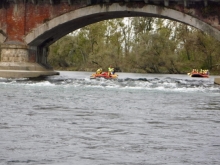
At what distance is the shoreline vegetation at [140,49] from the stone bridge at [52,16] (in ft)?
78.9

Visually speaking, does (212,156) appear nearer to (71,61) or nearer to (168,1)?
(168,1)

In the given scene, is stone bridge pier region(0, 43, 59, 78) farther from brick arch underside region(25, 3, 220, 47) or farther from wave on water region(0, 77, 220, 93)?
wave on water region(0, 77, 220, 93)

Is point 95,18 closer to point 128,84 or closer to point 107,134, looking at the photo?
point 128,84

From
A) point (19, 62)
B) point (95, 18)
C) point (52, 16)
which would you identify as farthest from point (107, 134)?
point (95, 18)

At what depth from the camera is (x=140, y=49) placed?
211 feet

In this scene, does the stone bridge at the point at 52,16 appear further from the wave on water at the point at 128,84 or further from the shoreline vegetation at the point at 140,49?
the shoreline vegetation at the point at 140,49

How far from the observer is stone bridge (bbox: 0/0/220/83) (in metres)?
34.4

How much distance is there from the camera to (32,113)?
15.3 meters

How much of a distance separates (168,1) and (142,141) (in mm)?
24088

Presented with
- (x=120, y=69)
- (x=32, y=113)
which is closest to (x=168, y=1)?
(x=32, y=113)

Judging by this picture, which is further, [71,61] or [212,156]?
[71,61]

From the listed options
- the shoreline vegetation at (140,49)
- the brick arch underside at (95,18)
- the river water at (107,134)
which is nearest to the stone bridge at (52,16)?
the brick arch underside at (95,18)

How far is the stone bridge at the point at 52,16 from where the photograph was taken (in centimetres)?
3438

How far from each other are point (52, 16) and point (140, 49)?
2766cm
